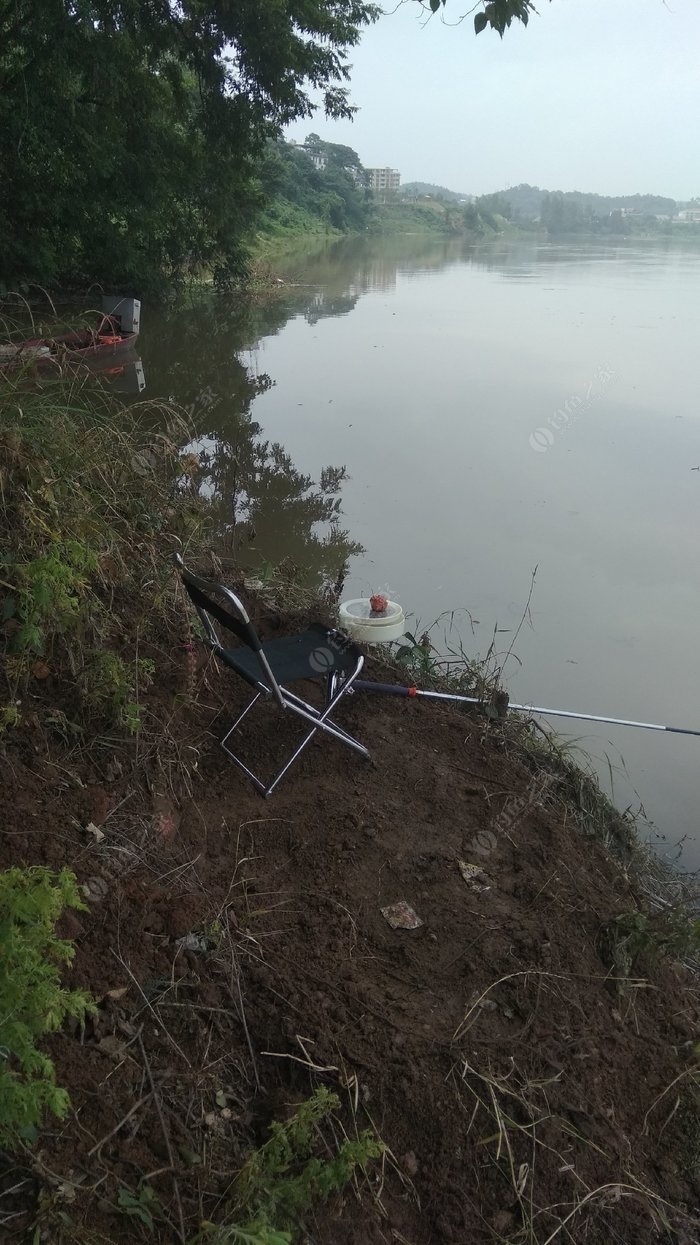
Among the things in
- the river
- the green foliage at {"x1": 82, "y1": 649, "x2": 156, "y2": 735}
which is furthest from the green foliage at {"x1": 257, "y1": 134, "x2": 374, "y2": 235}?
the green foliage at {"x1": 82, "y1": 649, "x2": 156, "y2": 735}

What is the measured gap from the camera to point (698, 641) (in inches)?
197

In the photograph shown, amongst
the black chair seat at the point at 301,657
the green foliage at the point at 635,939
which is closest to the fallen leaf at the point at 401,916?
the green foliage at the point at 635,939

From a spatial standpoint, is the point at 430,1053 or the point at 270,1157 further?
the point at 430,1053

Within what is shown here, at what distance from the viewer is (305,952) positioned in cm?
210

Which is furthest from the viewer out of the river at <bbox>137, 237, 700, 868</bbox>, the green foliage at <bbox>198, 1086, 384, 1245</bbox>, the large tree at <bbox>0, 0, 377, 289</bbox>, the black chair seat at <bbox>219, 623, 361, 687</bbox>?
the large tree at <bbox>0, 0, 377, 289</bbox>

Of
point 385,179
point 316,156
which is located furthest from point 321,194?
point 385,179

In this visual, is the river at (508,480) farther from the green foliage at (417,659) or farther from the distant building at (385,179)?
the distant building at (385,179)

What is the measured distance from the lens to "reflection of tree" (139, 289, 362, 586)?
5855mm

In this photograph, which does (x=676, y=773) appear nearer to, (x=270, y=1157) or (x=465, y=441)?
(x=270, y=1157)

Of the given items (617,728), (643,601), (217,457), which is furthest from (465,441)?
(617,728)

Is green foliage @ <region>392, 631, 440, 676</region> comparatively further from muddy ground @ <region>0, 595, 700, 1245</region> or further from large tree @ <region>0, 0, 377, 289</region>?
large tree @ <region>0, 0, 377, 289</region>

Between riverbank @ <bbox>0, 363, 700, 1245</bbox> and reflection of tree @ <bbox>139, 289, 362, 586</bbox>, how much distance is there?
75.2 inches

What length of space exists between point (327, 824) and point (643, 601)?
3465 millimetres

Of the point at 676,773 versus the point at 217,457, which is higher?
the point at 217,457
